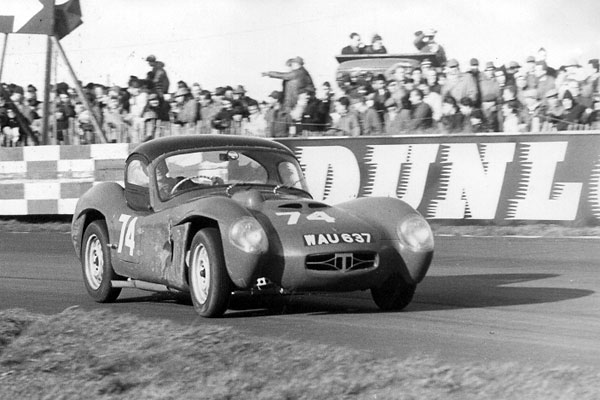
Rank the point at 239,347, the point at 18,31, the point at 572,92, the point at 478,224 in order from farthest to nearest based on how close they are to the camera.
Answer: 1. the point at 18,31
2. the point at 478,224
3. the point at 572,92
4. the point at 239,347

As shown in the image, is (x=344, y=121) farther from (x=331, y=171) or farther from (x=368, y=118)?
(x=331, y=171)

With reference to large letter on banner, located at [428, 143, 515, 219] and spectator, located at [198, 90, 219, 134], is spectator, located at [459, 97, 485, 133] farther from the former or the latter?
spectator, located at [198, 90, 219, 134]

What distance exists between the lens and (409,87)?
13117 mm

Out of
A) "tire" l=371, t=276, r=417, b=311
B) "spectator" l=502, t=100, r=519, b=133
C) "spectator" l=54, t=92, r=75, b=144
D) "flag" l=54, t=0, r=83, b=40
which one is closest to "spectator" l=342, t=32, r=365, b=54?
"spectator" l=502, t=100, r=519, b=133

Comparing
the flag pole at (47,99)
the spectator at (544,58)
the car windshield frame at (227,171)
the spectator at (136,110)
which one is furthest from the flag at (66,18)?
the car windshield frame at (227,171)

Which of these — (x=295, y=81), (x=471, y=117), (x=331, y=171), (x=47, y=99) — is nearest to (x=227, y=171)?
(x=471, y=117)

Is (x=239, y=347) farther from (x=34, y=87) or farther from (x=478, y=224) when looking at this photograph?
(x=34, y=87)

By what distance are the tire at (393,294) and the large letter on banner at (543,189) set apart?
5.68 meters

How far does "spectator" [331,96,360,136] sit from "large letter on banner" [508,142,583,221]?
2150 millimetres

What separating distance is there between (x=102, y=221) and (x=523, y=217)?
5.90 metres

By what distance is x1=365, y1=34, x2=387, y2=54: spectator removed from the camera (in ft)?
47.4

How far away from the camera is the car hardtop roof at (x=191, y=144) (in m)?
7.74

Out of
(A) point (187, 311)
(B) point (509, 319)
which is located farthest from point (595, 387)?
(A) point (187, 311)

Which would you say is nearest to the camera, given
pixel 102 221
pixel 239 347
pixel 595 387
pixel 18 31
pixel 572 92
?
pixel 595 387
